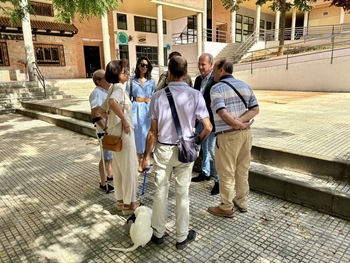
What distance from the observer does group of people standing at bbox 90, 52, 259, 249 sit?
2246mm

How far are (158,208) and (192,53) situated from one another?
1900 centimetres

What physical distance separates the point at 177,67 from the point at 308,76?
11.8m

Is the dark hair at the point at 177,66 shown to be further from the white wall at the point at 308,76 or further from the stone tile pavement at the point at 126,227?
the white wall at the point at 308,76

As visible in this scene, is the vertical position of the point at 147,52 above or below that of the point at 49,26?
below

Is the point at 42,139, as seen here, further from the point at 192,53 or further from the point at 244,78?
the point at 192,53

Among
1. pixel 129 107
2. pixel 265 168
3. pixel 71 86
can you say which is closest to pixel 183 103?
pixel 129 107

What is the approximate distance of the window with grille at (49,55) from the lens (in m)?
16.6

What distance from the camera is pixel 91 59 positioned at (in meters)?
19.3

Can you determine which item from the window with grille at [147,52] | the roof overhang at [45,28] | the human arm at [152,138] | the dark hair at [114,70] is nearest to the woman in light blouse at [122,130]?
the dark hair at [114,70]

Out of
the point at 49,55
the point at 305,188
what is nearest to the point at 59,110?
the point at 305,188

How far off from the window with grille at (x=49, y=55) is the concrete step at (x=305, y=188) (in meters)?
→ 17.0

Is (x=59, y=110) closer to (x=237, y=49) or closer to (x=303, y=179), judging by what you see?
(x=303, y=179)

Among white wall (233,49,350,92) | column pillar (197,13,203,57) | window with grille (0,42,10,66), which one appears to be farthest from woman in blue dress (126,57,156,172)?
column pillar (197,13,203,57)

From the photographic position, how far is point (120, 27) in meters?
19.3
